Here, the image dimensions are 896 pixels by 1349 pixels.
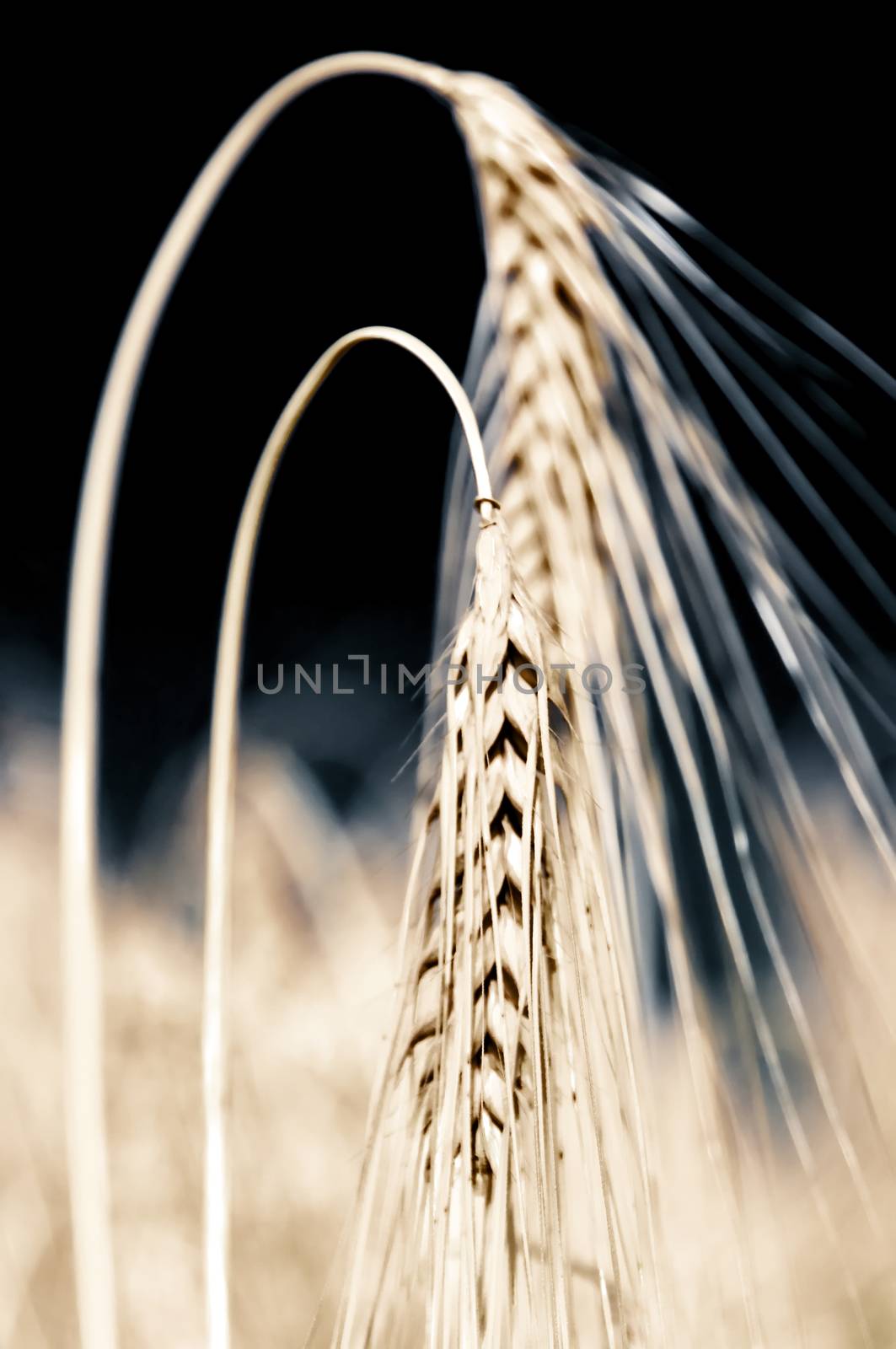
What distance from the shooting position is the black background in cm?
77

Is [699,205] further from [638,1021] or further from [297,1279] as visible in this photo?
[297,1279]

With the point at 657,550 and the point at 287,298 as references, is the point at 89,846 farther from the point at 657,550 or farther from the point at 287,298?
the point at 287,298

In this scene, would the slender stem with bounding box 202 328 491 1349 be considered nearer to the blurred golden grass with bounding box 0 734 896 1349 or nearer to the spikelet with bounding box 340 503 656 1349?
the spikelet with bounding box 340 503 656 1349

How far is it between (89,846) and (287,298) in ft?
2.87

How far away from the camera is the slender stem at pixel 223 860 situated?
280 mm

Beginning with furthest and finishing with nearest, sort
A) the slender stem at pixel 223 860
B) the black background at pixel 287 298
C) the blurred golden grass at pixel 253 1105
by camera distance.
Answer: the black background at pixel 287 298
the blurred golden grass at pixel 253 1105
the slender stem at pixel 223 860

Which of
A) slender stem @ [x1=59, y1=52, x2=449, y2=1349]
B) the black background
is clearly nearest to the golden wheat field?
slender stem @ [x1=59, y1=52, x2=449, y2=1349]

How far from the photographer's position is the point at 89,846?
0.62 ft

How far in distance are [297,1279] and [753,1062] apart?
0.52 m

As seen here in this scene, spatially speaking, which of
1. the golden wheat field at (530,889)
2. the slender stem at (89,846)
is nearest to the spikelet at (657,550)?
the golden wheat field at (530,889)

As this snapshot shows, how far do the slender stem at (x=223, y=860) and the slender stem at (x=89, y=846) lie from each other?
0.25 feet

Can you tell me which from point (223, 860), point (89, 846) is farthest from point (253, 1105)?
point (89, 846)

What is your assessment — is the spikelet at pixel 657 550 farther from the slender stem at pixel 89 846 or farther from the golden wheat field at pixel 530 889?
the slender stem at pixel 89 846

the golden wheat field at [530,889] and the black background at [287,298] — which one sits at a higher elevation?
the black background at [287,298]
